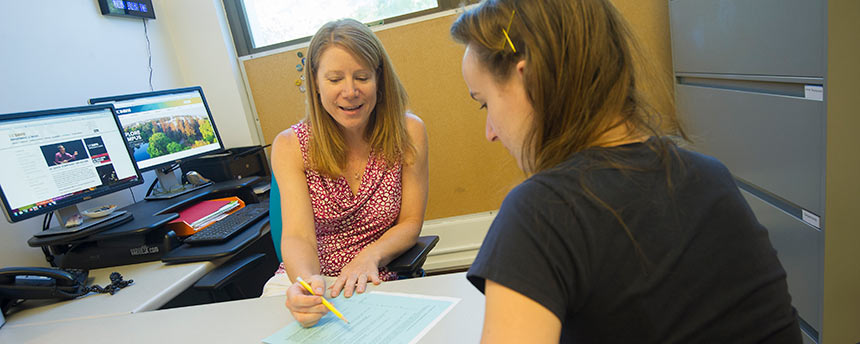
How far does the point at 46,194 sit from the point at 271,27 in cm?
157

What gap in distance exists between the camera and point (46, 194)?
1604mm

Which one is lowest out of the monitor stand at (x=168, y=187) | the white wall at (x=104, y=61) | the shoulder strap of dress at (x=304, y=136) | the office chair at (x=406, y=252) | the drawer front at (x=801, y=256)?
the drawer front at (x=801, y=256)

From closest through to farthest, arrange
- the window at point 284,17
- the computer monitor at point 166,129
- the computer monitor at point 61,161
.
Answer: the computer monitor at point 61,161, the computer monitor at point 166,129, the window at point 284,17

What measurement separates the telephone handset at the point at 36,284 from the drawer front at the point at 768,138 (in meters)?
1.79

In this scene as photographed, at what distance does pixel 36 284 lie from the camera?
142cm

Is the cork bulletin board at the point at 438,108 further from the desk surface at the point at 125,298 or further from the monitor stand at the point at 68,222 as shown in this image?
the desk surface at the point at 125,298

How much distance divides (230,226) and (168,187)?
599 mm

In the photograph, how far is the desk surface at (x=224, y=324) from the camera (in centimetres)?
98

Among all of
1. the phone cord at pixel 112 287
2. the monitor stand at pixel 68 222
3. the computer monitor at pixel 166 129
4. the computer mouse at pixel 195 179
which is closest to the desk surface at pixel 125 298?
the phone cord at pixel 112 287

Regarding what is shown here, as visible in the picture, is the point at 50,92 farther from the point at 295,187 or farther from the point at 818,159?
the point at 818,159

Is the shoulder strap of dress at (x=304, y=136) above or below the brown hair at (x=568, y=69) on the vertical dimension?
below

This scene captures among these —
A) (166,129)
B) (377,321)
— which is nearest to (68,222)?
(166,129)

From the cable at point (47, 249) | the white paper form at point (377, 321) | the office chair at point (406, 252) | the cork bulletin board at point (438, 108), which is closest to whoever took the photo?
the white paper form at point (377, 321)

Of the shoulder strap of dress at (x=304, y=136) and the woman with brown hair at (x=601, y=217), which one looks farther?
the shoulder strap of dress at (x=304, y=136)
